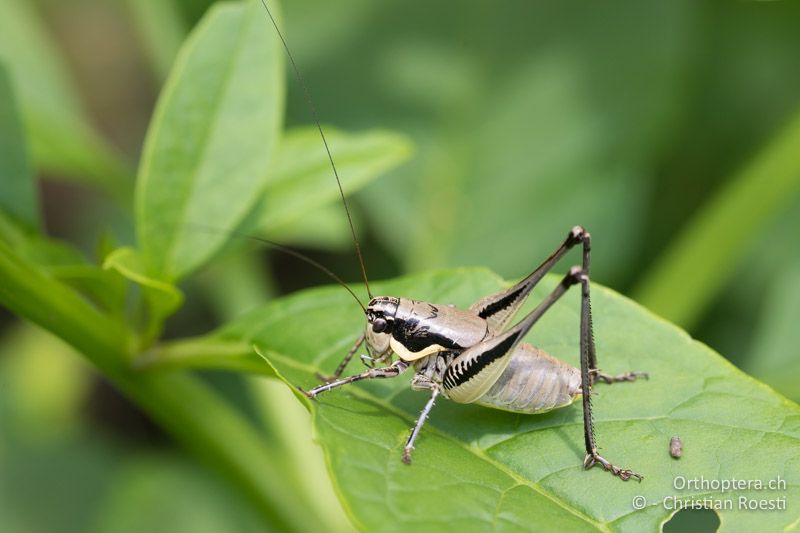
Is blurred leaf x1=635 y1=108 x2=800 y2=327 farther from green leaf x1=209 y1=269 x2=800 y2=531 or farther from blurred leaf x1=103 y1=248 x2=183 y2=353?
blurred leaf x1=103 y1=248 x2=183 y2=353

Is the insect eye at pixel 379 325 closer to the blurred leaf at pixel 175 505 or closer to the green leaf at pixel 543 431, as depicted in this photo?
the green leaf at pixel 543 431

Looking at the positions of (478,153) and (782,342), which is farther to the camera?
(478,153)

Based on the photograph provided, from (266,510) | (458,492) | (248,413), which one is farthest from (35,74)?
(458,492)

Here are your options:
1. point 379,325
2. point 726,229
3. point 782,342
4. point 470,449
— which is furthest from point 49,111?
point 782,342

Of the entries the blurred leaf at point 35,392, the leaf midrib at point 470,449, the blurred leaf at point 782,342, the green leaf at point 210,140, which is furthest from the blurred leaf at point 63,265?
the blurred leaf at point 782,342

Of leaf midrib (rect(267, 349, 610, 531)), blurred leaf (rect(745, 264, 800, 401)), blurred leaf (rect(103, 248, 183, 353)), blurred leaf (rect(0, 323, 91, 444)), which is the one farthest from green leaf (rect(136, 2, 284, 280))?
blurred leaf (rect(0, 323, 91, 444))

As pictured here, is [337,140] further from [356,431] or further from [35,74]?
[35,74]

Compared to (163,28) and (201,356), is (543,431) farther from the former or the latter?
(163,28)
